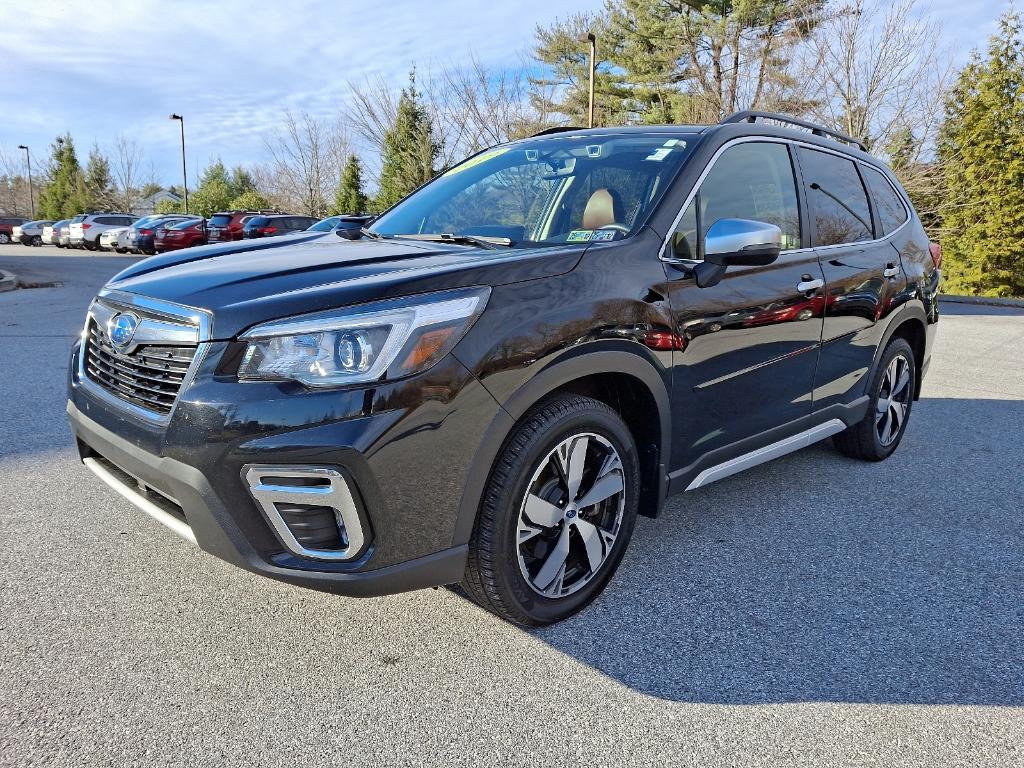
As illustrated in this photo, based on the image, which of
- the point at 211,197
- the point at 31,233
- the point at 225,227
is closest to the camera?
the point at 225,227

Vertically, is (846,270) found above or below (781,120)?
below

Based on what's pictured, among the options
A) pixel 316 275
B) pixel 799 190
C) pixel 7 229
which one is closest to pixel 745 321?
pixel 799 190

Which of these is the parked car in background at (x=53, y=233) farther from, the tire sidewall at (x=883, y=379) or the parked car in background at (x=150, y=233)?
the tire sidewall at (x=883, y=379)

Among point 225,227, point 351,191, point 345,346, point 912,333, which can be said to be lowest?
point 912,333

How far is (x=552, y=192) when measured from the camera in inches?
134

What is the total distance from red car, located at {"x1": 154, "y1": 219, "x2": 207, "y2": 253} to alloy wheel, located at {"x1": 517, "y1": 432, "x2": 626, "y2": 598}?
2954cm

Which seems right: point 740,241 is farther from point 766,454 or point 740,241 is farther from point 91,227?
point 91,227

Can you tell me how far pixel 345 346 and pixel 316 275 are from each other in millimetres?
412

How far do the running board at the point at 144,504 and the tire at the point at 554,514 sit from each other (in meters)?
0.89

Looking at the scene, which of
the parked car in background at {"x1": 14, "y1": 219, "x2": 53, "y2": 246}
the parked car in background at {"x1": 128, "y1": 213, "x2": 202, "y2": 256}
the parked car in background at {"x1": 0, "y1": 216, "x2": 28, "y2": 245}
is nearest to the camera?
the parked car in background at {"x1": 128, "y1": 213, "x2": 202, "y2": 256}

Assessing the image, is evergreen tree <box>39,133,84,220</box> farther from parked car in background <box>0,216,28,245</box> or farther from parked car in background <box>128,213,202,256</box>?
parked car in background <box>128,213,202,256</box>

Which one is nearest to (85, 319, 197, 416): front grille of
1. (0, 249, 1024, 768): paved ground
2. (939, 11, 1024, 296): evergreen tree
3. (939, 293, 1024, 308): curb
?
(0, 249, 1024, 768): paved ground

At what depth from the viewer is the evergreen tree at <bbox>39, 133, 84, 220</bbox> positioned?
58.8 metres

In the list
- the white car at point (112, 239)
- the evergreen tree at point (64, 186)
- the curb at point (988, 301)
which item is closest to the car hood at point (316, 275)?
the curb at point (988, 301)
